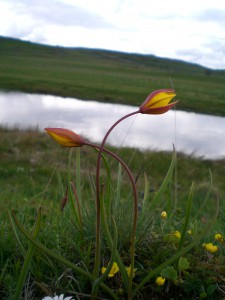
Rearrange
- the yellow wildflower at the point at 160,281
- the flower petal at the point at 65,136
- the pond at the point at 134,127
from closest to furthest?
the flower petal at the point at 65,136 → the yellow wildflower at the point at 160,281 → the pond at the point at 134,127

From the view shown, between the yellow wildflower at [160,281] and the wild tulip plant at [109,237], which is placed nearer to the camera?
the wild tulip plant at [109,237]

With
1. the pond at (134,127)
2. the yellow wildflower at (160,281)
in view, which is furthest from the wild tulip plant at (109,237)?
the pond at (134,127)

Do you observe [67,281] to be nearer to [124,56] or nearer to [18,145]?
[18,145]

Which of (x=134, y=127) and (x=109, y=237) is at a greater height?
(x=109, y=237)

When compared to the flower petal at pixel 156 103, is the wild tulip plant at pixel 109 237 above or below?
below

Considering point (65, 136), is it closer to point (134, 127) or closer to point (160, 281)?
point (160, 281)

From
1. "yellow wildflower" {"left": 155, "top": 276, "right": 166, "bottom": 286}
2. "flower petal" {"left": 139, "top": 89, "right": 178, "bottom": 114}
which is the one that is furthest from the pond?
"flower petal" {"left": 139, "top": 89, "right": 178, "bottom": 114}

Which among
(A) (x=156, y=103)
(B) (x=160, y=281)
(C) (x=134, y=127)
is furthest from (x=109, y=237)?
(C) (x=134, y=127)

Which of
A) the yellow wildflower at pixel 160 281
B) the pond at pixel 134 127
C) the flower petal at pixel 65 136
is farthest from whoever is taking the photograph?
the pond at pixel 134 127

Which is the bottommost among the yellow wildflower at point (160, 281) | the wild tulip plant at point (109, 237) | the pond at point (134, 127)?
the pond at point (134, 127)

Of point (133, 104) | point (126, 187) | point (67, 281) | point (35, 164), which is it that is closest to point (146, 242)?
point (67, 281)

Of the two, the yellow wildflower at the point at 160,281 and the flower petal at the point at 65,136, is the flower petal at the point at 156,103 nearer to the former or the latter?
the flower petal at the point at 65,136

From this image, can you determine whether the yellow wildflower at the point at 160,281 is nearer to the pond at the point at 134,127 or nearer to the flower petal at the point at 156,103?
the flower petal at the point at 156,103

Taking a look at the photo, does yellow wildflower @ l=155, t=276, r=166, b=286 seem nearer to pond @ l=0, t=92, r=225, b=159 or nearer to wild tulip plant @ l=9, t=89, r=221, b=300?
wild tulip plant @ l=9, t=89, r=221, b=300
